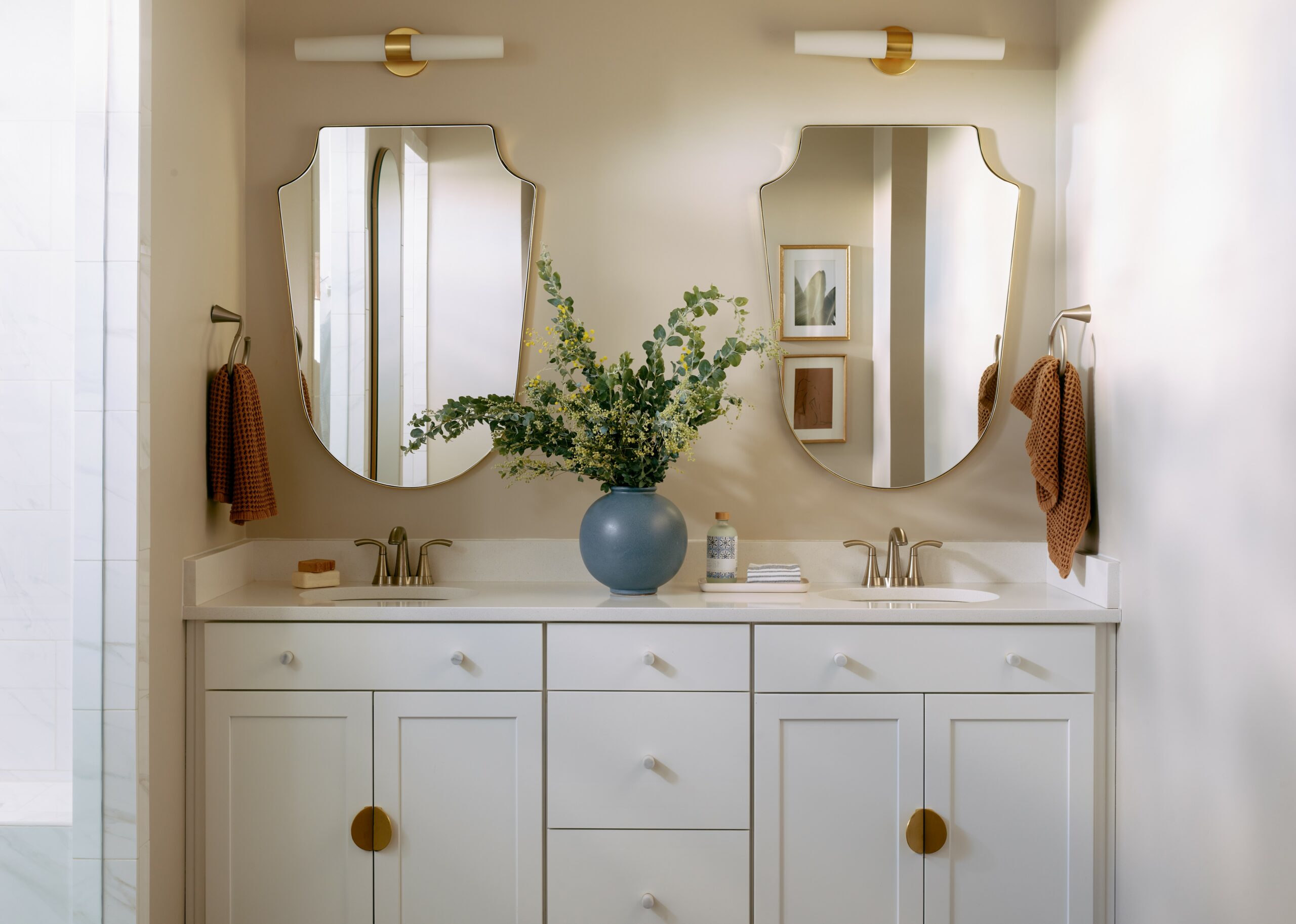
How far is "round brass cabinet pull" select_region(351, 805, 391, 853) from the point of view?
5.82ft

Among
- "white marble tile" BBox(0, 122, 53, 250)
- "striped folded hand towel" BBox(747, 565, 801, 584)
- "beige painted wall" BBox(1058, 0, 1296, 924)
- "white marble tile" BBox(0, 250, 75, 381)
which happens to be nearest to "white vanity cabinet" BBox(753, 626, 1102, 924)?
"beige painted wall" BBox(1058, 0, 1296, 924)

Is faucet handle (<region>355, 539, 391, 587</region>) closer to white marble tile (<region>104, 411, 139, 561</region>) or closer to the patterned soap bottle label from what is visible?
white marble tile (<region>104, 411, 139, 561</region>)

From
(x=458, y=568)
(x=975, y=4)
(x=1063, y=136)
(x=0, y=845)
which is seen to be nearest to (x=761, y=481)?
(x=458, y=568)

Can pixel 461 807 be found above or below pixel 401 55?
below

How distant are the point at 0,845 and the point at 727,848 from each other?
54.0 inches

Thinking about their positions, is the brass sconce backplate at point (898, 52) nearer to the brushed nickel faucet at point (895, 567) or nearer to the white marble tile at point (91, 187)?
the white marble tile at point (91, 187)

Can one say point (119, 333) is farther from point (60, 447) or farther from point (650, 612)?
point (650, 612)

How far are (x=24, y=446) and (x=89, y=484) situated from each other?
0.32 meters

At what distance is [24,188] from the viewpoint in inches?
70.1

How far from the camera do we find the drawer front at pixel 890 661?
1.77 metres

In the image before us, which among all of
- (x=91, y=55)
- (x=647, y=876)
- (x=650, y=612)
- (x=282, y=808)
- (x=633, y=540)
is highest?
(x=91, y=55)

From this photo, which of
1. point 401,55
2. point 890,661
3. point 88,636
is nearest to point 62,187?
point 401,55

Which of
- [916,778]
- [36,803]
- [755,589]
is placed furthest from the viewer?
A: [755,589]

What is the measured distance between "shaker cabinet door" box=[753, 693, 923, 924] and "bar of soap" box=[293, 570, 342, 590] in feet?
3.40
